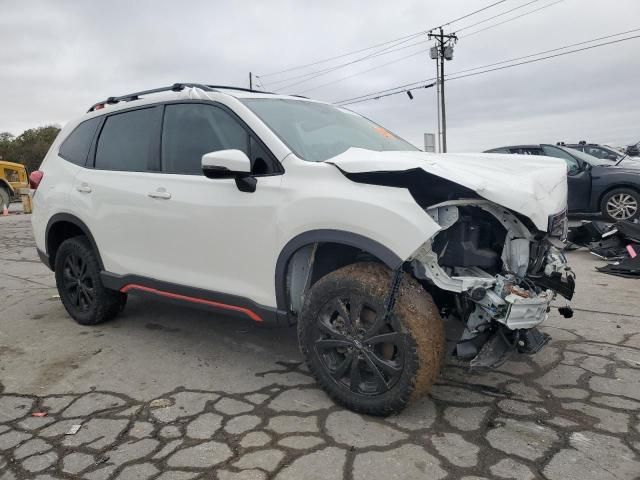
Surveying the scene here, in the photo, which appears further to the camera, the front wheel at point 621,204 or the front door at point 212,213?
the front wheel at point 621,204

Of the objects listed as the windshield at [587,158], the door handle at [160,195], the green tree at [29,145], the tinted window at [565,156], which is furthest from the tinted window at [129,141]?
the green tree at [29,145]

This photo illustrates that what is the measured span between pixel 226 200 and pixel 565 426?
89.5 inches

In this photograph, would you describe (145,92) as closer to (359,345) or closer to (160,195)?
(160,195)

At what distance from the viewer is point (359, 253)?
3.09 meters

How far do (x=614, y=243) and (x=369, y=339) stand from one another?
604 centimetres

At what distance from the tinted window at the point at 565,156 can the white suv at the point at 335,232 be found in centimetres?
727

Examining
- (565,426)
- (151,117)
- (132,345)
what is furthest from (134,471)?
(151,117)

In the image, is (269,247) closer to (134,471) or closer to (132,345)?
(134,471)

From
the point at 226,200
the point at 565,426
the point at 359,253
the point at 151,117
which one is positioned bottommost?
the point at 565,426

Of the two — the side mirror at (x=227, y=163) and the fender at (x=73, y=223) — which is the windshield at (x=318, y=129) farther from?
the fender at (x=73, y=223)

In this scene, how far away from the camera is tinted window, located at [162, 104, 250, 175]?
11.2ft

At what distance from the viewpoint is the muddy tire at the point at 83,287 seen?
445 cm

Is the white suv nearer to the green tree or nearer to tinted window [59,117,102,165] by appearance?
tinted window [59,117,102,165]

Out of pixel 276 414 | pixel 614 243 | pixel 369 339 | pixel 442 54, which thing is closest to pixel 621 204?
pixel 614 243
